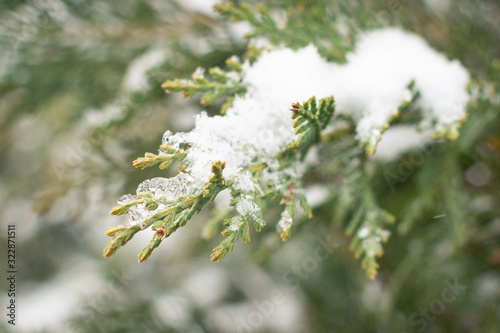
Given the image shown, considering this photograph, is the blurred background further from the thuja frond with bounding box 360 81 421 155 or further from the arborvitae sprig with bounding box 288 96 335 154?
the arborvitae sprig with bounding box 288 96 335 154

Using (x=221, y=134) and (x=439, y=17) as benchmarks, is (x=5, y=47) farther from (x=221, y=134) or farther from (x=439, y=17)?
(x=439, y=17)

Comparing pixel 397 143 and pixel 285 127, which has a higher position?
pixel 285 127

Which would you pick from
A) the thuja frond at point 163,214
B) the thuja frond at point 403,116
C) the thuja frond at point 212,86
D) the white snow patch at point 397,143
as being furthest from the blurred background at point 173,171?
the thuja frond at point 163,214

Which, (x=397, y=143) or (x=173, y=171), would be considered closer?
(x=397, y=143)

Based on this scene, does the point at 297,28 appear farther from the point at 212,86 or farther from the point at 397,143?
the point at 397,143

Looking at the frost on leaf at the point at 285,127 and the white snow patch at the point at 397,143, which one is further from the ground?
A: the frost on leaf at the point at 285,127

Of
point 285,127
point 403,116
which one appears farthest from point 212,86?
point 403,116

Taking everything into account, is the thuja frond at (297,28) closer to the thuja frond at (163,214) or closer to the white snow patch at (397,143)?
the white snow patch at (397,143)

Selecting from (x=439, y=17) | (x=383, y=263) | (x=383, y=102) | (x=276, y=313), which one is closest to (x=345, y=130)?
(x=383, y=102)

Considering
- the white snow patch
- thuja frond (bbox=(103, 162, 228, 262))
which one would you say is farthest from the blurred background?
thuja frond (bbox=(103, 162, 228, 262))
